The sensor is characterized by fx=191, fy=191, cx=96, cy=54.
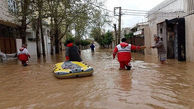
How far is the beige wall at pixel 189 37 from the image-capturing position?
34.0 ft

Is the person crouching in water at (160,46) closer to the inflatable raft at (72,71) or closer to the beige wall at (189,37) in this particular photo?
the beige wall at (189,37)

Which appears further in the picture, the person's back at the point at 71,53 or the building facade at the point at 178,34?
the building facade at the point at 178,34

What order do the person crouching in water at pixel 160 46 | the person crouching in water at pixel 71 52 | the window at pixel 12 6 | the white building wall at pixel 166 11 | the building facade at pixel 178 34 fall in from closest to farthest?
the person crouching in water at pixel 71 52 → the person crouching in water at pixel 160 46 → the building facade at pixel 178 34 → the window at pixel 12 6 → the white building wall at pixel 166 11

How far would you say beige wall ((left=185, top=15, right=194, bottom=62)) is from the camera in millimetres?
10375

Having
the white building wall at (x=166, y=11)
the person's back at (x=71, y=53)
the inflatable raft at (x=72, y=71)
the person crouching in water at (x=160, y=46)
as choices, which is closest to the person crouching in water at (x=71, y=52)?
the person's back at (x=71, y=53)

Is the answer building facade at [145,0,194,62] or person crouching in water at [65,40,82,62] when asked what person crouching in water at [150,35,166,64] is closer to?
building facade at [145,0,194,62]

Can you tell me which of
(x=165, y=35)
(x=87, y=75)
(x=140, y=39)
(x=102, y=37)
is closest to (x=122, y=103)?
(x=87, y=75)

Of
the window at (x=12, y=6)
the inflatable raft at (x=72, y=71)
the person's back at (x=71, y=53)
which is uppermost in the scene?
the window at (x=12, y=6)

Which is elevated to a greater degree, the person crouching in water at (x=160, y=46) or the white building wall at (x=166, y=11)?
the white building wall at (x=166, y=11)

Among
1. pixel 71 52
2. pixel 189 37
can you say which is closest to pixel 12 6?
pixel 71 52

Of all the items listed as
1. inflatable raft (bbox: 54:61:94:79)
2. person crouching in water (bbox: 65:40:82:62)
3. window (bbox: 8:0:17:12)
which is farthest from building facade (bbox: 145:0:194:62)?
window (bbox: 8:0:17:12)

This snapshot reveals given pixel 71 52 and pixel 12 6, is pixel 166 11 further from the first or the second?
pixel 71 52

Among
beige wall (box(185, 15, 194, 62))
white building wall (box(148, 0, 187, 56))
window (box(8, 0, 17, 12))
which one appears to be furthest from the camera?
white building wall (box(148, 0, 187, 56))

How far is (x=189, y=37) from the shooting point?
35.0 feet
